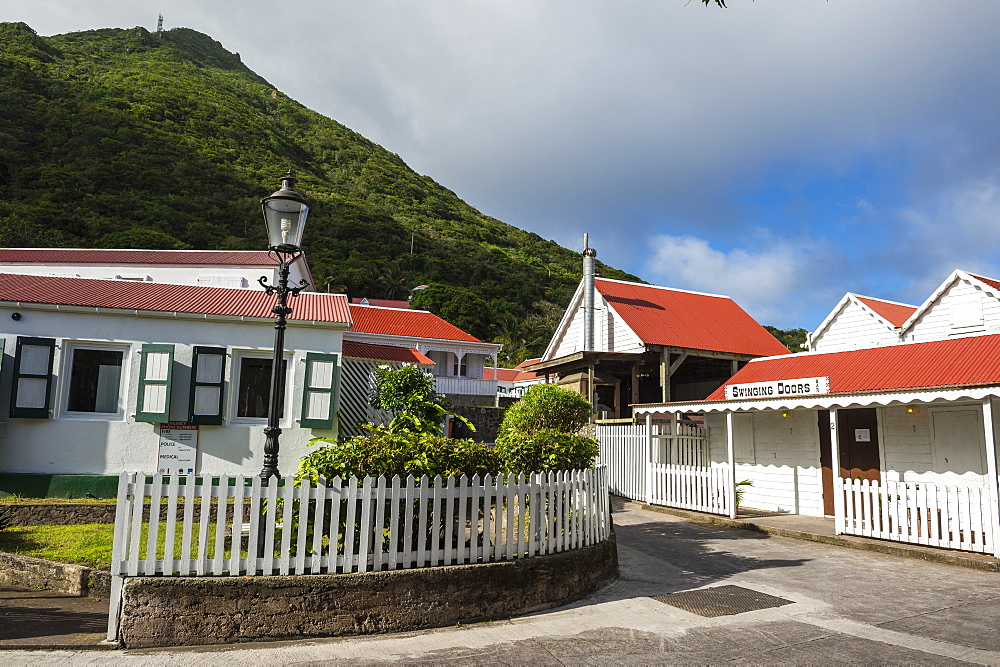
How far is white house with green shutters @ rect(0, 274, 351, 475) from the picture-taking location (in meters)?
11.3

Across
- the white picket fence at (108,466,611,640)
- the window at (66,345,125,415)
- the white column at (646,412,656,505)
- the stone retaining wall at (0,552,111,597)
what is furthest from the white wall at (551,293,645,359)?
the stone retaining wall at (0,552,111,597)

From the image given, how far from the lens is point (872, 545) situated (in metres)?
10.7

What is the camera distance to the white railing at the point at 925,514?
32.2 feet

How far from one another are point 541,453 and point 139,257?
22.4 metres

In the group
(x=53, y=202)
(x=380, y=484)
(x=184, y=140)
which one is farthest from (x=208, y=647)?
(x=184, y=140)

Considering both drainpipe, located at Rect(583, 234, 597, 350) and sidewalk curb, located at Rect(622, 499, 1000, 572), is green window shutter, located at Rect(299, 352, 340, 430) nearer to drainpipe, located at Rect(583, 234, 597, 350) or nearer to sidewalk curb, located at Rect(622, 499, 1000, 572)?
sidewalk curb, located at Rect(622, 499, 1000, 572)

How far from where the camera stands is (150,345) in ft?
38.1

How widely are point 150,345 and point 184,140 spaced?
75.2m

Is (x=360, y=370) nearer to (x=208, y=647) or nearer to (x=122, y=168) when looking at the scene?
(x=208, y=647)

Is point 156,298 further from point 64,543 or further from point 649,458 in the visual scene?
point 649,458

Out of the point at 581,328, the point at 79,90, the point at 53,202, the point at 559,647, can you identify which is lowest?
the point at 559,647

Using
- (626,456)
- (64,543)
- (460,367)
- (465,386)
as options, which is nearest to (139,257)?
(465,386)

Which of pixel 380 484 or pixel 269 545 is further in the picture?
pixel 380 484

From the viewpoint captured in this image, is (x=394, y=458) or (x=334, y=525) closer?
(x=334, y=525)
